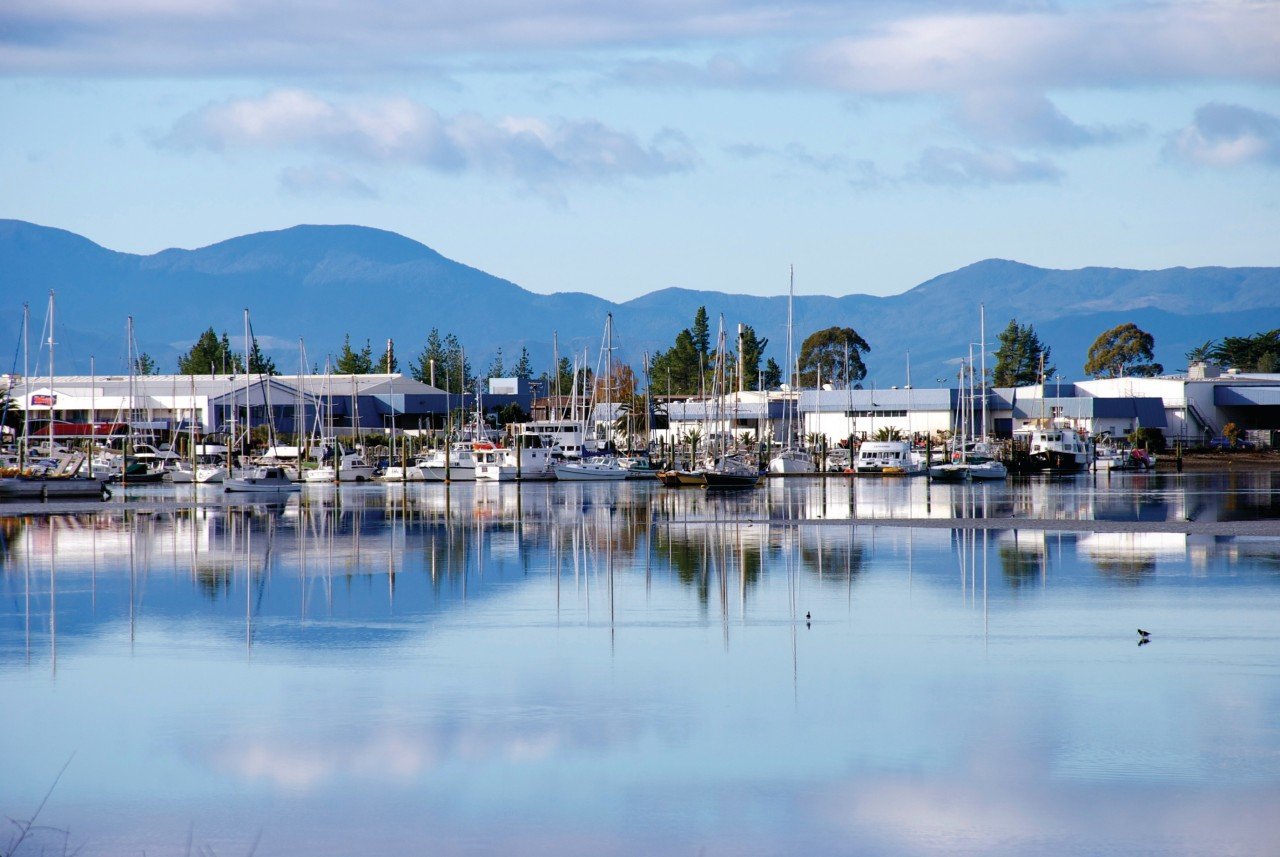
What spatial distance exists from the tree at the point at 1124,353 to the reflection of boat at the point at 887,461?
7937 centimetres

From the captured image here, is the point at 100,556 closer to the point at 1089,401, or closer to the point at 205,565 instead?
the point at 205,565

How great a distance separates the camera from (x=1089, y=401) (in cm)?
12394

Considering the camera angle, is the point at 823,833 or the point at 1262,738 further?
the point at 1262,738

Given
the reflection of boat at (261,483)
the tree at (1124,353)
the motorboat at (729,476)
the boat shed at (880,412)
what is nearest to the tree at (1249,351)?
the tree at (1124,353)

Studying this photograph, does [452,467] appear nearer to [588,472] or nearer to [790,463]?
[588,472]

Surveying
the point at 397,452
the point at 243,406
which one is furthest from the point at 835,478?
the point at 243,406

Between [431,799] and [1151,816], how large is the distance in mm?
6178

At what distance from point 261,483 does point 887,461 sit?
4166 cm

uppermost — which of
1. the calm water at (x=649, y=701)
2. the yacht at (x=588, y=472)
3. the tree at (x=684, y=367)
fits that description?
the tree at (x=684, y=367)

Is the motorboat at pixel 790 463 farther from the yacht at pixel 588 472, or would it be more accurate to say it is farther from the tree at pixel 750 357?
the tree at pixel 750 357

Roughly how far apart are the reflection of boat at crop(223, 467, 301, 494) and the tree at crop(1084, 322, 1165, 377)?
120 m

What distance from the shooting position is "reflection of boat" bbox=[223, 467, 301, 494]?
2921 inches

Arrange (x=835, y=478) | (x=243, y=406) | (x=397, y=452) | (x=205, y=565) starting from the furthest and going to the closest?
(x=243, y=406), (x=397, y=452), (x=835, y=478), (x=205, y=565)

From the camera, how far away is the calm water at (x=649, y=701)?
13.4 meters
